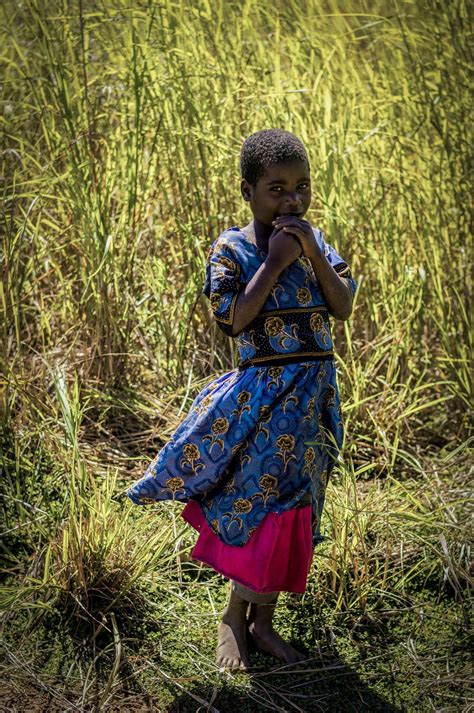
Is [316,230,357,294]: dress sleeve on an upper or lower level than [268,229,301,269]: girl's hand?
lower

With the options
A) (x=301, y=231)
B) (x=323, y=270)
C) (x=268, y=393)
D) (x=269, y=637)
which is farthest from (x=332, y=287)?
(x=269, y=637)

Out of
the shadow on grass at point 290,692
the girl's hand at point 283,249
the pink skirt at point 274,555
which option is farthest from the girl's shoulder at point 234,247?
the shadow on grass at point 290,692

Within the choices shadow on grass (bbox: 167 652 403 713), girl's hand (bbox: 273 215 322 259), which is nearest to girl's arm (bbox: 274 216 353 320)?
girl's hand (bbox: 273 215 322 259)

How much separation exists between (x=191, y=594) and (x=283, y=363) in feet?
2.65

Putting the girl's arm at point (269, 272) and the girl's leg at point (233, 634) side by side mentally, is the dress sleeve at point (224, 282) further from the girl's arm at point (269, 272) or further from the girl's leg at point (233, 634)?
the girl's leg at point (233, 634)

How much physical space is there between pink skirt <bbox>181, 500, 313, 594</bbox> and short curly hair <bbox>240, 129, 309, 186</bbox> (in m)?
0.75

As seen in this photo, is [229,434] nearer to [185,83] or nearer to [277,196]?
[277,196]

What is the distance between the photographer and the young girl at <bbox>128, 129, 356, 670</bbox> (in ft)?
6.54

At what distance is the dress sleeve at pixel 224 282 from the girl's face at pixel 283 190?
0.12 m

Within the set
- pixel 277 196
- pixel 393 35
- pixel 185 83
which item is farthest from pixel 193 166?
pixel 277 196

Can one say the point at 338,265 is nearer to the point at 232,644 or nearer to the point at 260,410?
the point at 260,410

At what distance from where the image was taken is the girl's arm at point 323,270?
1.96 metres

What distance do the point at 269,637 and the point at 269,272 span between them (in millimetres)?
880

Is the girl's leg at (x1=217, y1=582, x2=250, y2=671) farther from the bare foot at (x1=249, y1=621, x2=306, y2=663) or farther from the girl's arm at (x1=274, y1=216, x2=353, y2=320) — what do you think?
the girl's arm at (x1=274, y1=216, x2=353, y2=320)
